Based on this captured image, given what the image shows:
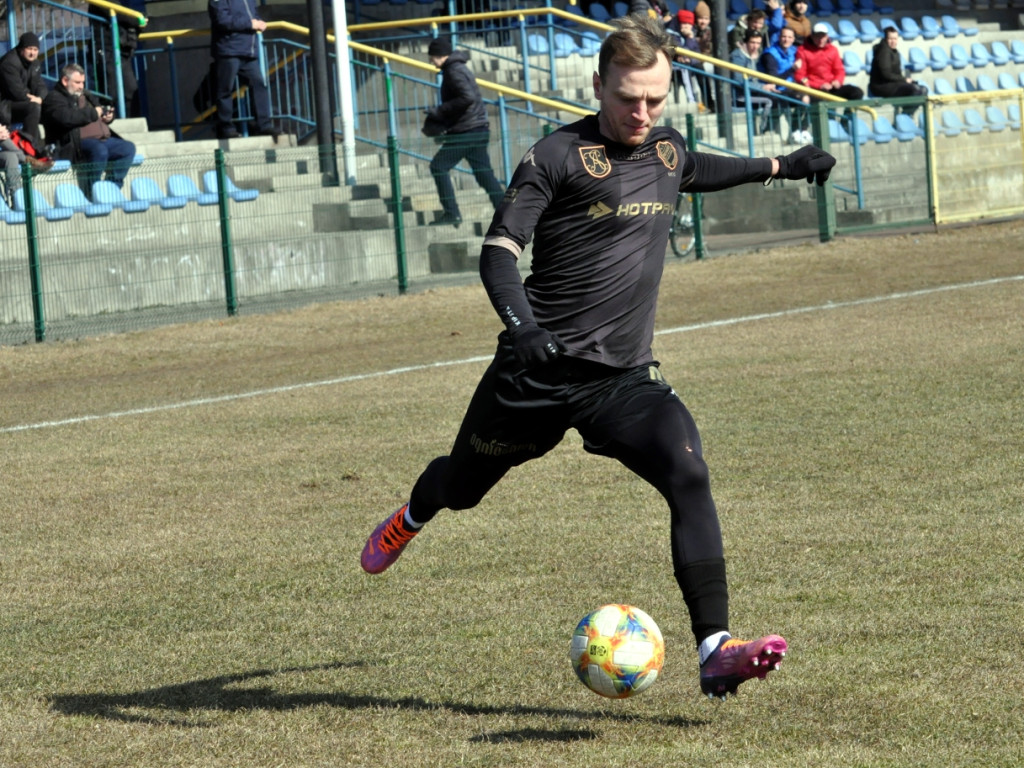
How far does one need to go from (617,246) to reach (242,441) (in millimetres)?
5882

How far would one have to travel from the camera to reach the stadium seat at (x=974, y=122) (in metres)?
22.5

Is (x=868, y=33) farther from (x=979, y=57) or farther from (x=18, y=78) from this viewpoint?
(x=18, y=78)

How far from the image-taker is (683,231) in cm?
2044

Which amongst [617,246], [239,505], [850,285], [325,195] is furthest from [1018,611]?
[325,195]

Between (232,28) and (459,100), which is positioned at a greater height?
(232,28)

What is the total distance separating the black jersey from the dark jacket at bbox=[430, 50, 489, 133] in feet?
46.6

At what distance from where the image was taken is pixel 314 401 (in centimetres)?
1184

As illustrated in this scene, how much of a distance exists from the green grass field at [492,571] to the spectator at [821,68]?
11.7 m

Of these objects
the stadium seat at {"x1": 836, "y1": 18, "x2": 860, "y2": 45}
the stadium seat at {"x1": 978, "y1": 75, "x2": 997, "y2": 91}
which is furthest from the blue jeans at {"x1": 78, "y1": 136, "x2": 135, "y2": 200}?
the stadium seat at {"x1": 978, "y1": 75, "x2": 997, "y2": 91}

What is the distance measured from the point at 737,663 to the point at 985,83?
28318mm

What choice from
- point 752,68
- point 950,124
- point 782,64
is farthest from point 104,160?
point 950,124

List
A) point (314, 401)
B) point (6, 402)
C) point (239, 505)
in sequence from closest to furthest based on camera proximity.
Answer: point (239, 505)
point (314, 401)
point (6, 402)

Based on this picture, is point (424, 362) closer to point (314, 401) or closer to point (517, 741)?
point (314, 401)

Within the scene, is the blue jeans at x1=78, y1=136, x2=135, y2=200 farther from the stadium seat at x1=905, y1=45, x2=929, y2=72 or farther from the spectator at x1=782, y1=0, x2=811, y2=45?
the stadium seat at x1=905, y1=45, x2=929, y2=72
